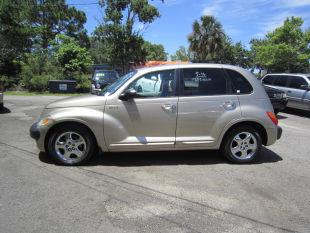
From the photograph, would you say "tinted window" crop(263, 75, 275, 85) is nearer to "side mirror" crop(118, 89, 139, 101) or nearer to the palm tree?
"side mirror" crop(118, 89, 139, 101)

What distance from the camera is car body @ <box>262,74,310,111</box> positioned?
14.6 m

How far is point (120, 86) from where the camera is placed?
6.53 meters

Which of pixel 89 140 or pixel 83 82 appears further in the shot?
pixel 83 82

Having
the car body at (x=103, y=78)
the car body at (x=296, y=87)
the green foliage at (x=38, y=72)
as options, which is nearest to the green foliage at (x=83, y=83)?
the green foliage at (x=38, y=72)

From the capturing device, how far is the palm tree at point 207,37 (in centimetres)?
4684

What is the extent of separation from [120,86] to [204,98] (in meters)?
1.48

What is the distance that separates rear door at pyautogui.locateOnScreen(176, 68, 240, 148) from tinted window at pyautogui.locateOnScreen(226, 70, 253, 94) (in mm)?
137

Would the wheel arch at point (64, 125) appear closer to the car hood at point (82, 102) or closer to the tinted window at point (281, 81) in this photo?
the car hood at point (82, 102)

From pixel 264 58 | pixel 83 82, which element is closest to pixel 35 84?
pixel 83 82

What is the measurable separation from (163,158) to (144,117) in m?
1.09

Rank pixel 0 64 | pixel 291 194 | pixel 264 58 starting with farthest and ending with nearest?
pixel 264 58
pixel 0 64
pixel 291 194

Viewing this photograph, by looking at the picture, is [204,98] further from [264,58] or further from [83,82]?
[264,58]

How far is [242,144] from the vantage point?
6.82 meters

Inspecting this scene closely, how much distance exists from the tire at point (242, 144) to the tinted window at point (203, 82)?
31.3 inches
